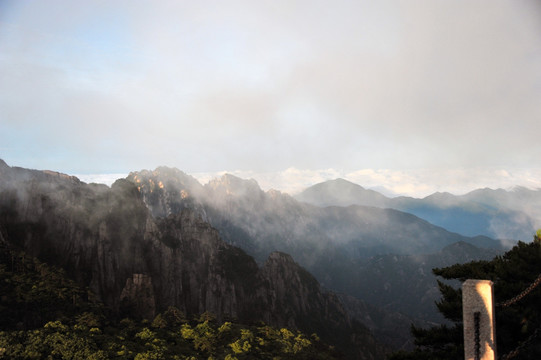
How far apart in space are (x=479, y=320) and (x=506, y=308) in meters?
10.0

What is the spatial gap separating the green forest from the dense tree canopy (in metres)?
24.9

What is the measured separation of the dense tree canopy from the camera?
2189 centimetres

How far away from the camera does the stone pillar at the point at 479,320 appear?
14.6 meters

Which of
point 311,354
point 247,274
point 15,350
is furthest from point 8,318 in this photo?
point 247,274

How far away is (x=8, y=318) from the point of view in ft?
163

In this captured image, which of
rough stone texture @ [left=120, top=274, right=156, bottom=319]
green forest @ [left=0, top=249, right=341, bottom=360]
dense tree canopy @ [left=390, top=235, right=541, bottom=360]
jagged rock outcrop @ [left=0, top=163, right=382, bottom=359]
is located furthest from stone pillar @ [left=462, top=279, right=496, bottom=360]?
rough stone texture @ [left=120, top=274, right=156, bottom=319]

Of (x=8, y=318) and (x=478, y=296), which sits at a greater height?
(x=478, y=296)

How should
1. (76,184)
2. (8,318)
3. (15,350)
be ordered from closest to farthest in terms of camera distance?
1. (15,350)
2. (8,318)
3. (76,184)

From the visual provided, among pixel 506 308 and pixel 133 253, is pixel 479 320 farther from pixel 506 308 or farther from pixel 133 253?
pixel 133 253

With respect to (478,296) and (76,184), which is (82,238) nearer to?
(76,184)

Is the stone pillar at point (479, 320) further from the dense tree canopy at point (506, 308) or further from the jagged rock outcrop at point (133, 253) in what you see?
the jagged rock outcrop at point (133, 253)

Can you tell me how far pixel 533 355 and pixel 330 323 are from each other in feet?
628

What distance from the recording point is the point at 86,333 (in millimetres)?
40688

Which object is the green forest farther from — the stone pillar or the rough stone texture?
the stone pillar
